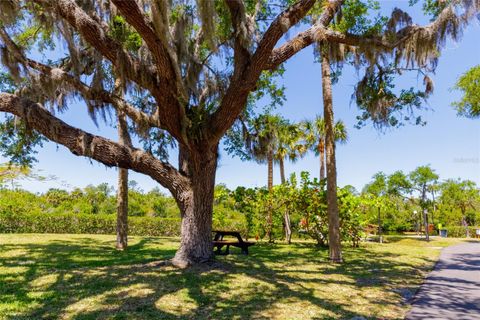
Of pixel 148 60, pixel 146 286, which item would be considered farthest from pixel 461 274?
pixel 148 60

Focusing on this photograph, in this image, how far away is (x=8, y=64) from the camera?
575 cm

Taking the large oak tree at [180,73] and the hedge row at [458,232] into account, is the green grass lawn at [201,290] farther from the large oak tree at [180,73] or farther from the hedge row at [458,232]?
the hedge row at [458,232]

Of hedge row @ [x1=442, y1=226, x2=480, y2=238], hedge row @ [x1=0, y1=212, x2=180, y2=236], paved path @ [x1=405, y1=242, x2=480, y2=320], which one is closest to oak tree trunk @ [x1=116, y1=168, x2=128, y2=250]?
paved path @ [x1=405, y1=242, x2=480, y2=320]

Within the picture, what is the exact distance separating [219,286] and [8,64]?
5562mm

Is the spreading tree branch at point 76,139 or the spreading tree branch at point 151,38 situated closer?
the spreading tree branch at point 151,38

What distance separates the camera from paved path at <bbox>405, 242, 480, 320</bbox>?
12.8 feet

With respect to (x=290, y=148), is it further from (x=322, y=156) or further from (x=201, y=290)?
(x=201, y=290)

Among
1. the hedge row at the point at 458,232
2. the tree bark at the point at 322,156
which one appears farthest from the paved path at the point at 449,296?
the hedge row at the point at 458,232

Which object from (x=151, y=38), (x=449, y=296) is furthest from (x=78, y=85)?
(x=449, y=296)

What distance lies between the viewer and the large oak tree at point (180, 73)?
529cm

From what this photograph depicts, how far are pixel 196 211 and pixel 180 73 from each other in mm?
2956

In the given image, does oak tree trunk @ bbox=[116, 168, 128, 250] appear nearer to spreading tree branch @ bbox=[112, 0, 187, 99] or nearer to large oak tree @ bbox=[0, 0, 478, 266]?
large oak tree @ bbox=[0, 0, 478, 266]

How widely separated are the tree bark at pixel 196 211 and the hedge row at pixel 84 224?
379 inches

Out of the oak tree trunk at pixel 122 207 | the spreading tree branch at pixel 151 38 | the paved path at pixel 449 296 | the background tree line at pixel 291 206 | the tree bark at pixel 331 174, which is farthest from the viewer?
the background tree line at pixel 291 206
